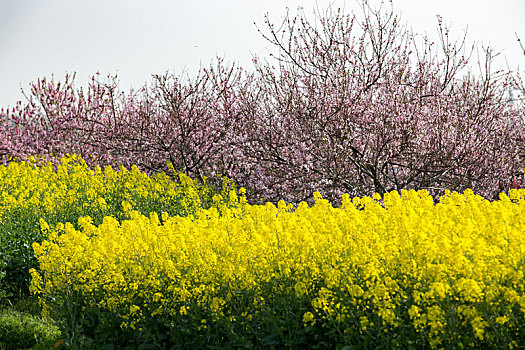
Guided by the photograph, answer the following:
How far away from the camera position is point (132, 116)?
524 inches

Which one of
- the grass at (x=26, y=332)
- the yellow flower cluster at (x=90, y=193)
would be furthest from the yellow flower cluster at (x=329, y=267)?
the yellow flower cluster at (x=90, y=193)

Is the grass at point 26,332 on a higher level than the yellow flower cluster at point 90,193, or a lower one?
lower

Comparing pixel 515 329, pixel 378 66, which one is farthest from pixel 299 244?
pixel 378 66

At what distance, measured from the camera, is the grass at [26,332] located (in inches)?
232

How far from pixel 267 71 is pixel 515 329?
25.4ft

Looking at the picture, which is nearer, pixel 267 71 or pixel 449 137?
pixel 449 137

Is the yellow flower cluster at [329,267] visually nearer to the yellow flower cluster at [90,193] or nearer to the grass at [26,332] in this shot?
the grass at [26,332]

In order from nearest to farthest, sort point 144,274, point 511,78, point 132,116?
point 144,274 → point 511,78 → point 132,116

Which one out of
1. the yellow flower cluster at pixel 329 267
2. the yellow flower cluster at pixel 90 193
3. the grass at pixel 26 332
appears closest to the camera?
the yellow flower cluster at pixel 329 267

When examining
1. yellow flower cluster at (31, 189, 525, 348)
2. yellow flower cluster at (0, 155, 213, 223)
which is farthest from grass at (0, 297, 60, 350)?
yellow flower cluster at (0, 155, 213, 223)

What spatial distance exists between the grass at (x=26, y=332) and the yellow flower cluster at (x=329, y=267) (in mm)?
453

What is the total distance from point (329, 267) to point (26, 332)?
12.2ft

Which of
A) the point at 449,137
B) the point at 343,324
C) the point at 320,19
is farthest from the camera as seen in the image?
the point at 320,19

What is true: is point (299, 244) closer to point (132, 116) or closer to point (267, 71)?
point (267, 71)
